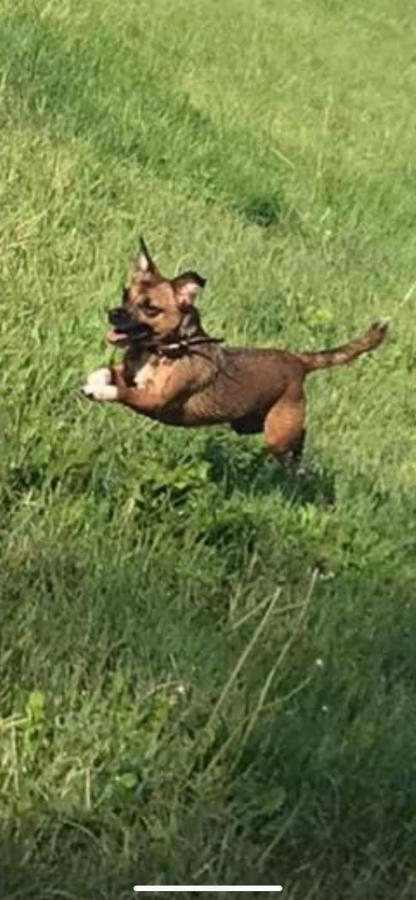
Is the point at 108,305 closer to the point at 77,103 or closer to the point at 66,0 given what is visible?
the point at 77,103

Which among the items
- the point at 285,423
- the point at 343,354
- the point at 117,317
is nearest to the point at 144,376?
the point at 117,317

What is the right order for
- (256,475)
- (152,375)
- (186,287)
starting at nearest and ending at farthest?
(186,287) → (152,375) → (256,475)

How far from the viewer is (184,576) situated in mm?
3844

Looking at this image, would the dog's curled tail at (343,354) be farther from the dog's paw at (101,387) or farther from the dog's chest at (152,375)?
the dog's paw at (101,387)

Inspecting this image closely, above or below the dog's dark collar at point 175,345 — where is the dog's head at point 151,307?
above

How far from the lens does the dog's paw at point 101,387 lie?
3.54 meters

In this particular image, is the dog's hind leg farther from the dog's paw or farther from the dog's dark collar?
the dog's paw

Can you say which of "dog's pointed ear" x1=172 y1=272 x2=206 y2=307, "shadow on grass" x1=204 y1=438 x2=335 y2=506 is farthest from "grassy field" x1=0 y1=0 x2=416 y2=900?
"dog's pointed ear" x1=172 y1=272 x2=206 y2=307

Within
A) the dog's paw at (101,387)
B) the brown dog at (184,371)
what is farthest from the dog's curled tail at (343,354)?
the dog's paw at (101,387)

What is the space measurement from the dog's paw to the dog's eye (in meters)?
0.16

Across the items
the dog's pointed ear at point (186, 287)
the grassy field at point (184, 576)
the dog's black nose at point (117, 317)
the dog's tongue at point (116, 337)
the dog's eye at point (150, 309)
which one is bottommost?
the grassy field at point (184, 576)

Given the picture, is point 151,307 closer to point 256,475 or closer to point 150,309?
point 150,309

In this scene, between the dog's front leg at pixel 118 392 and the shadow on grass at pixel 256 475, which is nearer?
the dog's front leg at pixel 118 392

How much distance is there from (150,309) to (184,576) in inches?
26.1
